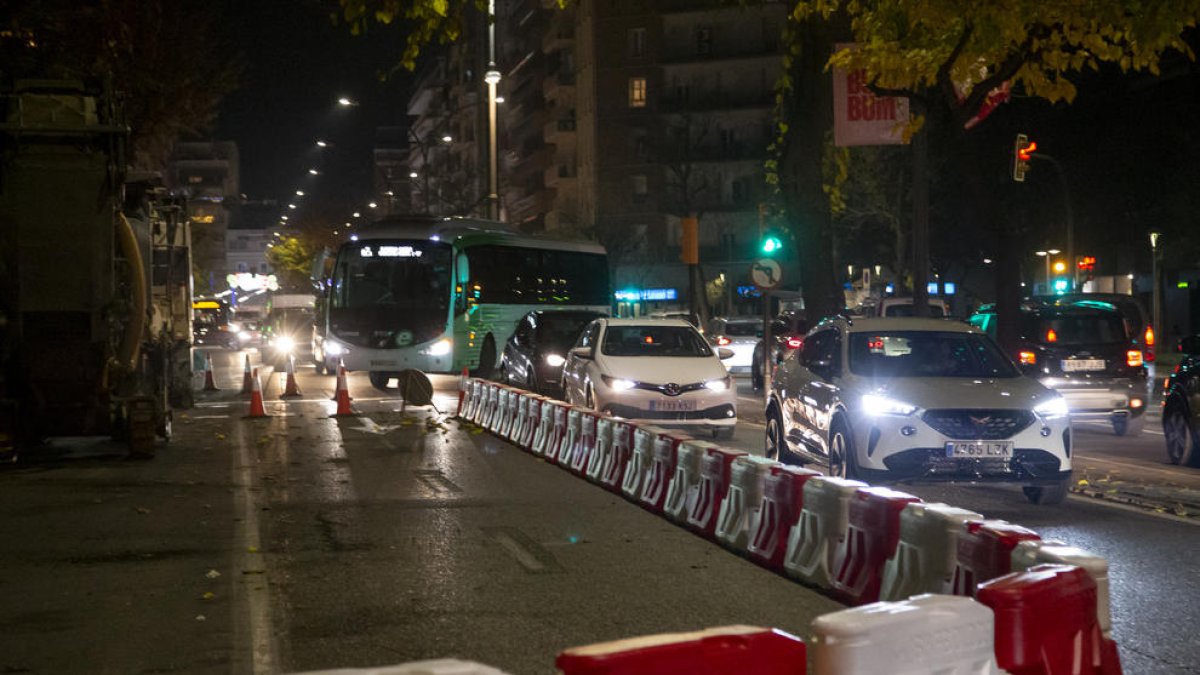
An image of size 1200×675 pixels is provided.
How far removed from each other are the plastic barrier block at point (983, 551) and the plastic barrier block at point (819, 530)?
5.08 ft

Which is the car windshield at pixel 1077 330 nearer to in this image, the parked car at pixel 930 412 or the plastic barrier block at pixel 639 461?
the parked car at pixel 930 412

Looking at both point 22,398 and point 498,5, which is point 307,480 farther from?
point 498,5

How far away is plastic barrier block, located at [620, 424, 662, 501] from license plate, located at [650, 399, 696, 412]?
5.76 meters

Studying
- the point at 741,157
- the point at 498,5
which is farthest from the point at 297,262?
the point at 741,157

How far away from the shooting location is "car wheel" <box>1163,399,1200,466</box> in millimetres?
16312

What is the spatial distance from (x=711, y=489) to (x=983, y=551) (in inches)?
178

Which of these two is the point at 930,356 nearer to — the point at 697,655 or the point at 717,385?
the point at 717,385

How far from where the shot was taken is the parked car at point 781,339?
31703 millimetres

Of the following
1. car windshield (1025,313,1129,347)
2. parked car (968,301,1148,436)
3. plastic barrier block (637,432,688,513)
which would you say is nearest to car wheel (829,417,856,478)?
plastic barrier block (637,432,688,513)

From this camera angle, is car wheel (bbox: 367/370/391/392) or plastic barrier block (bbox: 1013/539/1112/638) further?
car wheel (bbox: 367/370/391/392)

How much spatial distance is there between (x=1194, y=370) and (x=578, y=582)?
992 centimetres

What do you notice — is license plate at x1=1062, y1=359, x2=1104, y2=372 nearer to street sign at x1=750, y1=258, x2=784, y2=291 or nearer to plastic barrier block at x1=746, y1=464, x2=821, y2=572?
street sign at x1=750, y1=258, x2=784, y2=291

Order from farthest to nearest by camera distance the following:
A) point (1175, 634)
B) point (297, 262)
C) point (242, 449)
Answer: point (297, 262)
point (242, 449)
point (1175, 634)

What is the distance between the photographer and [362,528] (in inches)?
460
